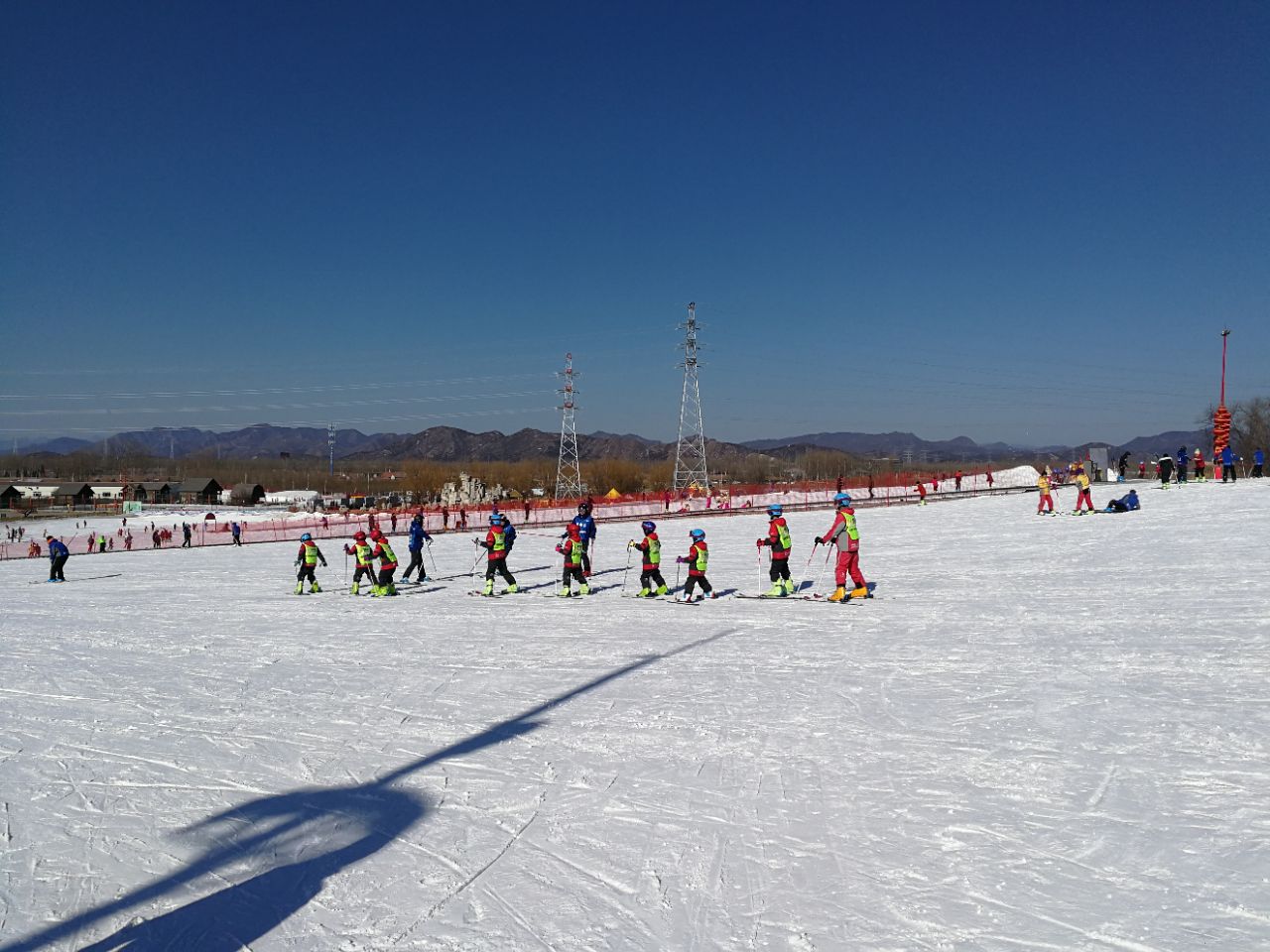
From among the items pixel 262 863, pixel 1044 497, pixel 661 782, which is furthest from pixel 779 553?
pixel 1044 497

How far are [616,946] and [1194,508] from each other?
2406cm

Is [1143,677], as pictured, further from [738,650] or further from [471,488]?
[471,488]

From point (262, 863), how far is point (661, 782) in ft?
8.29

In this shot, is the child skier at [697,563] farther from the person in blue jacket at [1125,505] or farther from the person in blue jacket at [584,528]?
the person in blue jacket at [1125,505]

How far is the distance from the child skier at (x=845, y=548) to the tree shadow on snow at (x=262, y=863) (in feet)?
26.9

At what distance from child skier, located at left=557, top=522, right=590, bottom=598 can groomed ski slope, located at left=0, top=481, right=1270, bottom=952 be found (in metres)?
2.83

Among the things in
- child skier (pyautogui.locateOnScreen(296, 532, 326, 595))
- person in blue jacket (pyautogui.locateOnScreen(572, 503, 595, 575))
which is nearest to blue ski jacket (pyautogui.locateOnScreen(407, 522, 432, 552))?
child skier (pyautogui.locateOnScreen(296, 532, 326, 595))

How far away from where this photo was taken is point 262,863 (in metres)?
4.79

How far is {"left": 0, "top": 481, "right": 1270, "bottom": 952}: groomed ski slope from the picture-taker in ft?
13.4

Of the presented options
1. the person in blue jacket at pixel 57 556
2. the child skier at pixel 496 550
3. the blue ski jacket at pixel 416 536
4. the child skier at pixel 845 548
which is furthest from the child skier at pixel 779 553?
the person in blue jacket at pixel 57 556

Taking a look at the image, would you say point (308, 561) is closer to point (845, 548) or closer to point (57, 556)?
point (57, 556)

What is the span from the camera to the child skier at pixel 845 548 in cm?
1325

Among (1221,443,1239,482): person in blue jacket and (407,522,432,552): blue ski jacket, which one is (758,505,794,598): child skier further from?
(1221,443,1239,482): person in blue jacket

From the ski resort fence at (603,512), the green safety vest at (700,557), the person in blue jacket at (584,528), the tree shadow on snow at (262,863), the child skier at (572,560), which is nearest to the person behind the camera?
the tree shadow on snow at (262,863)
